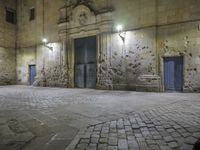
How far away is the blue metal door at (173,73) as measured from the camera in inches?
365

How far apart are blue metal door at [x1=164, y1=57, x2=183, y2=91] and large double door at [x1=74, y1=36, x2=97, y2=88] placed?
14.3 feet

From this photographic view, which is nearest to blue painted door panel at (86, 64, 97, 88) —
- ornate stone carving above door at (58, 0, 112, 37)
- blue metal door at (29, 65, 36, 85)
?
ornate stone carving above door at (58, 0, 112, 37)

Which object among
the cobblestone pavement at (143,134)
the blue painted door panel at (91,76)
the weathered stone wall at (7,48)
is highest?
the weathered stone wall at (7,48)

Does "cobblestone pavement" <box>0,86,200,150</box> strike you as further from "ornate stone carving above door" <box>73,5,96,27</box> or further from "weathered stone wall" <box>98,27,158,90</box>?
"ornate stone carving above door" <box>73,5,96,27</box>

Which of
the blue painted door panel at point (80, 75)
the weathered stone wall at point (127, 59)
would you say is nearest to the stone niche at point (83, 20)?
the weathered stone wall at point (127, 59)

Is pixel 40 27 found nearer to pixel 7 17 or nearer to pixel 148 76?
pixel 7 17

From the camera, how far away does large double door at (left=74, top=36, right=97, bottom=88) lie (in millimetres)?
11906

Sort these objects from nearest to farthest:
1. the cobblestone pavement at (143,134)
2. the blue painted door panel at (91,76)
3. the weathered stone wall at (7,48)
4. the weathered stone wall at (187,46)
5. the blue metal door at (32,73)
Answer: the cobblestone pavement at (143,134) < the weathered stone wall at (187,46) < the blue painted door panel at (91,76) < the weathered stone wall at (7,48) < the blue metal door at (32,73)

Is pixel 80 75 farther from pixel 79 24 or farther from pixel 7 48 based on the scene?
pixel 7 48

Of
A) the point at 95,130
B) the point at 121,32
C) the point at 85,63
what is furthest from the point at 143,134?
the point at 85,63

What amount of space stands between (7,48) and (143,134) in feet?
51.0

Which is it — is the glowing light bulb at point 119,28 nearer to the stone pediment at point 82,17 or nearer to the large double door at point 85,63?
the stone pediment at point 82,17

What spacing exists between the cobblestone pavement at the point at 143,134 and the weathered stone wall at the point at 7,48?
14199 millimetres

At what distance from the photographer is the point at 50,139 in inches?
111
